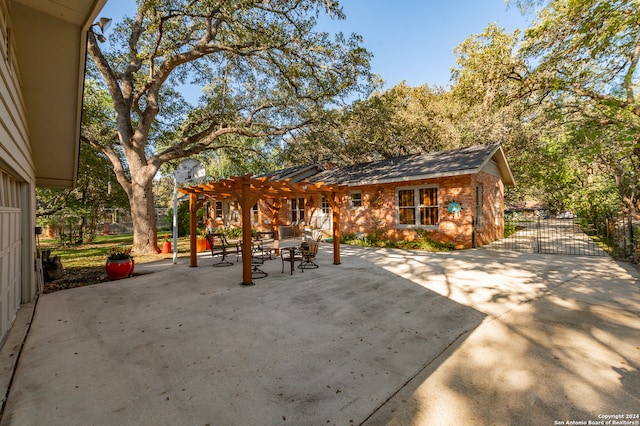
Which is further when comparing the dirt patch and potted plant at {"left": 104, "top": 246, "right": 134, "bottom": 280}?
potted plant at {"left": 104, "top": 246, "right": 134, "bottom": 280}

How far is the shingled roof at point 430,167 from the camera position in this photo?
10945 mm

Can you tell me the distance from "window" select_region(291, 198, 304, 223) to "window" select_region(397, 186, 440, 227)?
6.86m

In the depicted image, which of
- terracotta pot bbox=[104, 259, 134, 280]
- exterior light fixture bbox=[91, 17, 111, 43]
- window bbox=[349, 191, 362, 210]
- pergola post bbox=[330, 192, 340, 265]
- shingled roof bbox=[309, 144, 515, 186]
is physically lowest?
terracotta pot bbox=[104, 259, 134, 280]

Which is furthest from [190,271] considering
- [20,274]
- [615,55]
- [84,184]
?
[615,55]

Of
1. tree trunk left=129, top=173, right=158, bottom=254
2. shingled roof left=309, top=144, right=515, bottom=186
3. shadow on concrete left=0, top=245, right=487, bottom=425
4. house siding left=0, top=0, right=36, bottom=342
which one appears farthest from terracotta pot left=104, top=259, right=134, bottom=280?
shingled roof left=309, top=144, right=515, bottom=186

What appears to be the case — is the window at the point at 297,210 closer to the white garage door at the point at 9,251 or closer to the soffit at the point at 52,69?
the soffit at the point at 52,69

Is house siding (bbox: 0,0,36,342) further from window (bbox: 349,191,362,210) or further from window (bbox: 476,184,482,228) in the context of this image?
window (bbox: 476,184,482,228)

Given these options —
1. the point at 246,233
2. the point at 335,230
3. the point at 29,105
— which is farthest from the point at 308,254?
the point at 29,105

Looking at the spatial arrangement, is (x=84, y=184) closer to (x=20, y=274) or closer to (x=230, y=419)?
(x=20, y=274)

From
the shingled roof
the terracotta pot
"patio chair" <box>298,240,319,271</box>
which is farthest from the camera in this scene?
the shingled roof

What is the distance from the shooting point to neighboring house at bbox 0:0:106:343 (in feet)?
11.3

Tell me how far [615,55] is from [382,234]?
10385mm

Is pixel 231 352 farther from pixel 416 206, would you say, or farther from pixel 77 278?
pixel 416 206

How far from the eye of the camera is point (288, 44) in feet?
30.5
